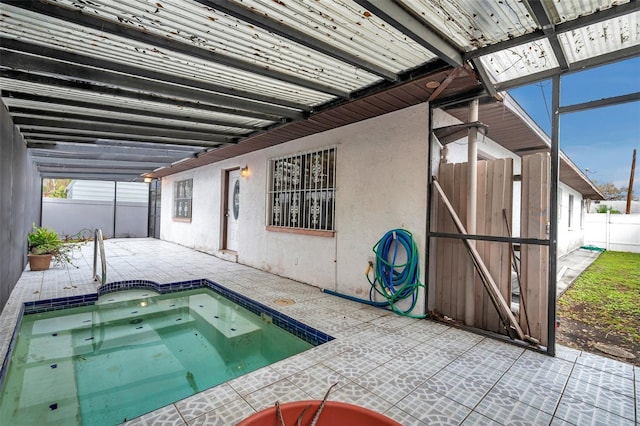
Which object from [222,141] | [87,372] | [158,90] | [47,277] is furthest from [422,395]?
[47,277]

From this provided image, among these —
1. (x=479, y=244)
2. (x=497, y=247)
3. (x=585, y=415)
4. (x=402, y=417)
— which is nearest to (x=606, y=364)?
(x=585, y=415)

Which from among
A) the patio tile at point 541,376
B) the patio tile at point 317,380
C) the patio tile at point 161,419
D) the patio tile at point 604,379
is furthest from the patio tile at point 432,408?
the patio tile at point 161,419

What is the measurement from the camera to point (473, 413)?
75.8 inches

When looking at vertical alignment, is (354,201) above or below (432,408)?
above

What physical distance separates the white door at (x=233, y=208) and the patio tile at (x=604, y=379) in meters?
6.92

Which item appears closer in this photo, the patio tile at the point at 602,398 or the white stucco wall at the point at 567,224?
the patio tile at the point at 602,398

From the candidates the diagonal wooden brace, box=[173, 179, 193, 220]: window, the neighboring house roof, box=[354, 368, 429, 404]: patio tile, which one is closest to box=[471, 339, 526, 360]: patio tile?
the diagonal wooden brace

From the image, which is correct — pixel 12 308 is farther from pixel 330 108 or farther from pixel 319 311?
pixel 330 108

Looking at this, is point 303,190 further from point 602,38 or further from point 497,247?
point 602,38

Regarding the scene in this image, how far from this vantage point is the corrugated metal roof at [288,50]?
2.09 m

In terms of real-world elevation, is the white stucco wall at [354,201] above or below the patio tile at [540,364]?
above

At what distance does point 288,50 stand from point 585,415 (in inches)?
138

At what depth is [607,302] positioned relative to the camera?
4.84m

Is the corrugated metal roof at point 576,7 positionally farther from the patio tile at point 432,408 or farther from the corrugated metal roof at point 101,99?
the corrugated metal roof at point 101,99
